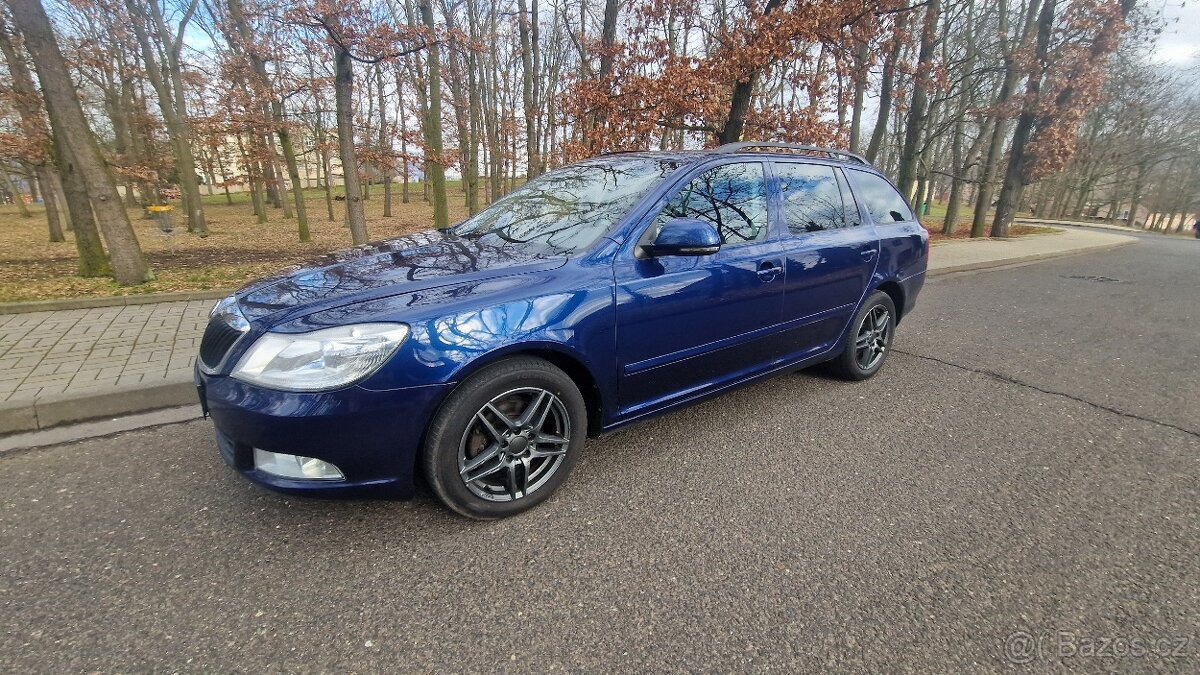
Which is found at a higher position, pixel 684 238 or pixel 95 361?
pixel 684 238

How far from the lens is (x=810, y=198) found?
143 inches

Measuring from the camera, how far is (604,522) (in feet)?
7.96

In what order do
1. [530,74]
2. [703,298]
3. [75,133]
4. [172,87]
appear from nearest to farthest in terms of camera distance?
[703,298] → [75,133] → [172,87] → [530,74]

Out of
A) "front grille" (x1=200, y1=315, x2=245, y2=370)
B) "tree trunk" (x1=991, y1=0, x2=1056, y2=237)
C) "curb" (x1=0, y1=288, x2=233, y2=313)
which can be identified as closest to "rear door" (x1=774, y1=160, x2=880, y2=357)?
"front grille" (x1=200, y1=315, x2=245, y2=370)

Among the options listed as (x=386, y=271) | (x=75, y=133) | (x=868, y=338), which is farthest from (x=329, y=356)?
(x=75, y=133)

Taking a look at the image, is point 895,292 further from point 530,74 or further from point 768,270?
point 530,74

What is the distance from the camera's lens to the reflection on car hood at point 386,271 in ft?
7.38

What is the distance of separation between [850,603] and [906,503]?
855 mm

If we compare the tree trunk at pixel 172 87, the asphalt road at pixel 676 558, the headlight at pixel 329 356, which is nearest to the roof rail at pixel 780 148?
the asphalt road at pixel 676 558

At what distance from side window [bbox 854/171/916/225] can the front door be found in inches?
49.0

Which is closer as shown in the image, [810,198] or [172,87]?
[810,198]

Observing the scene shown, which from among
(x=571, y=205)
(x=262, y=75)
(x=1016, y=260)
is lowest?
(x=1016, y=260)

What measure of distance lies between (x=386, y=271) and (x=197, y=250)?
13.3 metres

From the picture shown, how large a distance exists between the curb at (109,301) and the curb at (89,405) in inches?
116
